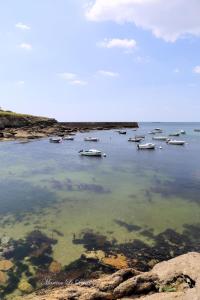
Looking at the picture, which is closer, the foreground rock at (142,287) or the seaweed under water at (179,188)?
the foreground rock at (142,287)

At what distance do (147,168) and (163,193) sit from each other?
18.3 meters

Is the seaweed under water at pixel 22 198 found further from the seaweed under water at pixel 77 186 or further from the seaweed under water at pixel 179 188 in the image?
the seaweed under water at pixel 179 188

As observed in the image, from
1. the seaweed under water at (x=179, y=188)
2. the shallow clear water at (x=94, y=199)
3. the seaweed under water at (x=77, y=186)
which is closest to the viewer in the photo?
the shallow clear water at (x=94, y=199)

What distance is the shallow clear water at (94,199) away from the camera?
23.9 metres

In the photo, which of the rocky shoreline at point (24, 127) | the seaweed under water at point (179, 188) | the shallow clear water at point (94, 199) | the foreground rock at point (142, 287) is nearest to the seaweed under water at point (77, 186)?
the shallow clear water at point (94, 199)

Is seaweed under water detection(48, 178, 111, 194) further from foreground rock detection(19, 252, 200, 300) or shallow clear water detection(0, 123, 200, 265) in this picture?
foreground rock detection(19, 252, 200, 300)

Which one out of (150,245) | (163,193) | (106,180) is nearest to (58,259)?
(150,245)

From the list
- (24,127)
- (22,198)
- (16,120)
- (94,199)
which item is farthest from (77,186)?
(16,120)

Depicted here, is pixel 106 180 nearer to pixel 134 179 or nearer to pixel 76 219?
pixel 134 179

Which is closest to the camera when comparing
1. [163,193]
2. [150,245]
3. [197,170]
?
[150,245]

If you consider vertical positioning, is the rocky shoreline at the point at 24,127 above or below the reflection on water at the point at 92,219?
above

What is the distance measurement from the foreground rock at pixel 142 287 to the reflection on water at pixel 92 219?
3278 mm

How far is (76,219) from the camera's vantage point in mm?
25969

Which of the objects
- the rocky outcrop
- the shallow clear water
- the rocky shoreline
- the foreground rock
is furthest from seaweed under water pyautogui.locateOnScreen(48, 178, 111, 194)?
the rocky outcrop
